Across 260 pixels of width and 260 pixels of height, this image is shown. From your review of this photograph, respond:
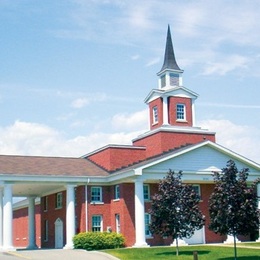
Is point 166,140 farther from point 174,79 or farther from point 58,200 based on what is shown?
point 58,200

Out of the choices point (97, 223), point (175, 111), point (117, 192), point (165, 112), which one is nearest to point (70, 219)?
point (97, 223)

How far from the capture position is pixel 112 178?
41.7 meters

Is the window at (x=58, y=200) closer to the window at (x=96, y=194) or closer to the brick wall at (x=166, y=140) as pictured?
the window at (x=96, y=194)

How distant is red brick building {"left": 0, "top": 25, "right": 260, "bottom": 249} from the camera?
39625 mm

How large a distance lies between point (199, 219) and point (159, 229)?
235 centimetres

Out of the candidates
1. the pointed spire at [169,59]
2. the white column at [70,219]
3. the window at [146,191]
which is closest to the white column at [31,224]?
the white column at [70,219]

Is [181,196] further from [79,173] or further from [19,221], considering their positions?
[19,221]

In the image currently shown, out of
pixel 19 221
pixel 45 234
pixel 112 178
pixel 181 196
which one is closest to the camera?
pixel 181 196

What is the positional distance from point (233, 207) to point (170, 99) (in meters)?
21.8

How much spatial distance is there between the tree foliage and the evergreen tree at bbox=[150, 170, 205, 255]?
190 inches

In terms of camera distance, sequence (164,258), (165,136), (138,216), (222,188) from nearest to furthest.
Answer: (222,188) → (164,258) → (138,216) → (165,136)

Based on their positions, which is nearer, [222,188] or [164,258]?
[222,188]

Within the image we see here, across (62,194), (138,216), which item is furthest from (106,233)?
(62,194)

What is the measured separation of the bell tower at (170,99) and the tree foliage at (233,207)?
19.5 meters
